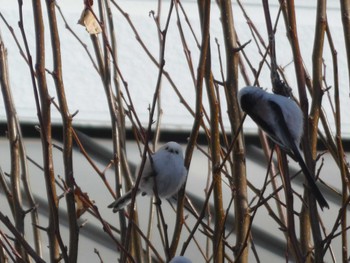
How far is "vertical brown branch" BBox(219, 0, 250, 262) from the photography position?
Answer: 2.06 meters

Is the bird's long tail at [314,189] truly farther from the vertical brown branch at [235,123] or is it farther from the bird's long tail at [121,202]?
the bird's long tail at [121,202]

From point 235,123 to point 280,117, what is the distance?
0.79 ft

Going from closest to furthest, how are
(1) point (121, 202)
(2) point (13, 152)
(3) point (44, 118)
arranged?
(3) point (44, 118)
(1) point (121, 202)
(2) point (13, 152)

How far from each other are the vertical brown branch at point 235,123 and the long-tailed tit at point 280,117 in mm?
113

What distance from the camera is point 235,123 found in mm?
2123

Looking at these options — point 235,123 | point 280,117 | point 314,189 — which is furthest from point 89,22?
point 314,189

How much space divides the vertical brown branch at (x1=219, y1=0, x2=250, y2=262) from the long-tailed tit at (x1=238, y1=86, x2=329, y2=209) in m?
0.11

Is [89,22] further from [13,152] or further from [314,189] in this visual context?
[314,189]

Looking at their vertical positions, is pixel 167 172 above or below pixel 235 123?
below

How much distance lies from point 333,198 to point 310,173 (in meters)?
2.16

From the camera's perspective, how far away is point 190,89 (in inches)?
160

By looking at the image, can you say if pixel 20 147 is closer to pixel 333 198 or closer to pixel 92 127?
pixel 92 127

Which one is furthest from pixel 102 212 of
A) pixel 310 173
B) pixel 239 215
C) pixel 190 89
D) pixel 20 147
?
pixel 310 173

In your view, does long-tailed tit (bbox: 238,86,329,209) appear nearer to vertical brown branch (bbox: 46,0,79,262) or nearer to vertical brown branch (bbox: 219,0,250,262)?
vertical brown branch (bbox: 219,0,250,262)
